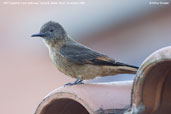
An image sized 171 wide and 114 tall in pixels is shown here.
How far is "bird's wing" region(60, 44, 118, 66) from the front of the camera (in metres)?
3.29

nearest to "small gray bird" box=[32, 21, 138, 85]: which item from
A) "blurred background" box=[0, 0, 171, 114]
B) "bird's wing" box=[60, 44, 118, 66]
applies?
"bird's wing" box=[60, 44, 118, 66]

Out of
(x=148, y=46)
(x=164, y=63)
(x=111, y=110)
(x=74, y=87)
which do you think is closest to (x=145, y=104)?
(x=164, y=63)

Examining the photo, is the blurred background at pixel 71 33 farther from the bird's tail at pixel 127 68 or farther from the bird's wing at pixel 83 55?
the bird's tail at pixel 127 68

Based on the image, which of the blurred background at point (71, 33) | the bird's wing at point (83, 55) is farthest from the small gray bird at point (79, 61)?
the blurred background at point (71, 33)

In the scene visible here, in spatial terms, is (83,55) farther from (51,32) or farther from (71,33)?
(71,33)

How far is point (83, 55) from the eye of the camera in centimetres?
347

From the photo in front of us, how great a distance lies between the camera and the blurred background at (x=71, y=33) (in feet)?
A: 13.3

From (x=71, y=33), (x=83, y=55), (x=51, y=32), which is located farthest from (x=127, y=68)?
(x=71, y=33)

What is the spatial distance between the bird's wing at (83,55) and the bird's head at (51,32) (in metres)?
0.20

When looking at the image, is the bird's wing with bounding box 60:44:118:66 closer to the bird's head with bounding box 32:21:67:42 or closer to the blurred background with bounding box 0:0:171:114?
the bird's head with bounding box 32:21:67:42

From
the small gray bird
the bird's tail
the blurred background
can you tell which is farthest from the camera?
the blurred background

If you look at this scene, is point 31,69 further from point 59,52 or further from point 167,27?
point 167,27

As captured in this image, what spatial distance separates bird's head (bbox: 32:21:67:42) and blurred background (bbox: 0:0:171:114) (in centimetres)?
33

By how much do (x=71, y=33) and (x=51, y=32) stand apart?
1248mm
